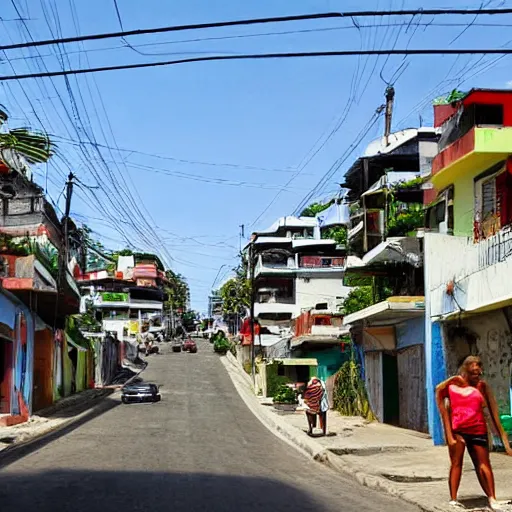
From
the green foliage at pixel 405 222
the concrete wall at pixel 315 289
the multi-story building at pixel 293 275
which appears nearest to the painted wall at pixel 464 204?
the green foliage at pixel 405 222

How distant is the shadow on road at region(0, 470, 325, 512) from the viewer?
9258 millimetres

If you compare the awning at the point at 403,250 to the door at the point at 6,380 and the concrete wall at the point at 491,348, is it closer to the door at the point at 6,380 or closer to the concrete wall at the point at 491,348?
the concrete wall at the point at 491,348

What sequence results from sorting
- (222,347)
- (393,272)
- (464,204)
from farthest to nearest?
(222,347)
(393,272)
(464,204)

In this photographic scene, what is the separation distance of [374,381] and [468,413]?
16997 mm

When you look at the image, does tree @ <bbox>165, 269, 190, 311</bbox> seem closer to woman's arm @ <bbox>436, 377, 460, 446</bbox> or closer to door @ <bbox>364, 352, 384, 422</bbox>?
door @ <bbox>364, 352, 384, 422</bbox>

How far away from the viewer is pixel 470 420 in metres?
8.92

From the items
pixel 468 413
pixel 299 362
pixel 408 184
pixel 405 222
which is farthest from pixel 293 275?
pixel 468 413

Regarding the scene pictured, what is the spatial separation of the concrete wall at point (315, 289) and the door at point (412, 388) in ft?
158

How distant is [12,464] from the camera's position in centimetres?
1430

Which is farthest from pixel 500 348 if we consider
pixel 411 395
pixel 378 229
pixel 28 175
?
pixel 28 175

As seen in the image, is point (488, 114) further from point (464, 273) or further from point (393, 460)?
point (393, 460)

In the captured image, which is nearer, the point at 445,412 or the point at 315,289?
the point at 445,412

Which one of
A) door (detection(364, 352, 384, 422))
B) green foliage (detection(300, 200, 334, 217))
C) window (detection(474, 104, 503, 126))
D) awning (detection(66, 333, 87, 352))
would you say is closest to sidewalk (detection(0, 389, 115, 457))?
awning (detection(66, 333, 87, 352))

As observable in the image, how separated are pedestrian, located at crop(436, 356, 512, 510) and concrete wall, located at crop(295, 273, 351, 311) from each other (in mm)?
62331
